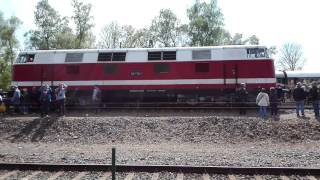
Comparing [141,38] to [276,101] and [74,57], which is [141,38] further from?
[276,101]

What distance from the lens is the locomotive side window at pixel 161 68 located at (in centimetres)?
2655

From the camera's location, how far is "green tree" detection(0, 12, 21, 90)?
6358cm

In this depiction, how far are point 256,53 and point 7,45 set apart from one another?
4792 centimetres

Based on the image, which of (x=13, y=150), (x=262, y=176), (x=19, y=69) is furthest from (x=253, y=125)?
(x=19, y=69)

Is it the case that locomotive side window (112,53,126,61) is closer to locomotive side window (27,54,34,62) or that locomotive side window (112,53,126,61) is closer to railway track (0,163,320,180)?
locomotive side window (27,54,34,62)

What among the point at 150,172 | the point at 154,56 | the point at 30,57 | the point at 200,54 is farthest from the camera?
the point at 30,57

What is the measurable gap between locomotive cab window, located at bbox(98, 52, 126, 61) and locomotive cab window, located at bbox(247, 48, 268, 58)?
A: 24.0 ft

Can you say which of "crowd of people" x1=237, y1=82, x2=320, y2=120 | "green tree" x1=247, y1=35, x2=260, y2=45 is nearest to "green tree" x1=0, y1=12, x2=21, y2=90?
"green tree" x1=247, y1=35, x2=260, y2=45

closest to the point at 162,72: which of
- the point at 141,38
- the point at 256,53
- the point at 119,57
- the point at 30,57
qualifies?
the point at 119,57

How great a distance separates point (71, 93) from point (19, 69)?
154 inches

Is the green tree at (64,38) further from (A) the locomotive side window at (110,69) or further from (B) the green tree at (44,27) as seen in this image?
(A) the locomotive side window at (110,69)

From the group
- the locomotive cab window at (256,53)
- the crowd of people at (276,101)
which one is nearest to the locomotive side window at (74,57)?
the locomotive cab window at (256,53)

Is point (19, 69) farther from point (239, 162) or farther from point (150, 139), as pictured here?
point (239, 162)

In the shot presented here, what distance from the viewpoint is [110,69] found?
27219 mm
